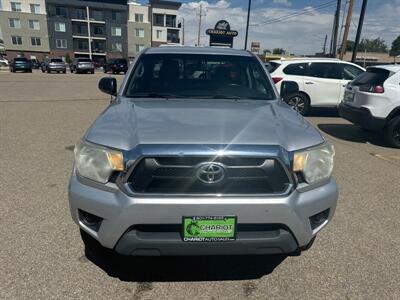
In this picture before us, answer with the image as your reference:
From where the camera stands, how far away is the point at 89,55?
63344 millimetres

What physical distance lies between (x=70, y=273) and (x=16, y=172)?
2722 mm

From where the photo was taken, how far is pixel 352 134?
8086 mm

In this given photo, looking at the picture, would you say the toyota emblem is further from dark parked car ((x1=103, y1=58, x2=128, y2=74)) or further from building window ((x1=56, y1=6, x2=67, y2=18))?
building window ((x1=56, y1=6, x2=67, y2=18))

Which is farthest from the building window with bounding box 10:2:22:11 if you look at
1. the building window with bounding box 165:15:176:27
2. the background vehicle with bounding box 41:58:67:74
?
the background vehicle with bounding box 41:58:67:74

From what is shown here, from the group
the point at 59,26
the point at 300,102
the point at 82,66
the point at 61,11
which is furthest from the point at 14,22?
the point at 300,102

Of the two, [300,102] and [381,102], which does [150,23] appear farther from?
[381,102]

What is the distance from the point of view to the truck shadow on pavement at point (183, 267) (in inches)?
102

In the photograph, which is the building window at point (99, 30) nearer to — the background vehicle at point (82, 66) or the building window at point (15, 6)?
the building window at point (15, 6)

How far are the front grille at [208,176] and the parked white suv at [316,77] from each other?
784 centimetres

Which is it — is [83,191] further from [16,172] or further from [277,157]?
[16,172]

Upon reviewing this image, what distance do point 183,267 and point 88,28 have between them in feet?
221

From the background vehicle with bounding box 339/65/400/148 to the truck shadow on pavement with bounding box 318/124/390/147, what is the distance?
0.57 m

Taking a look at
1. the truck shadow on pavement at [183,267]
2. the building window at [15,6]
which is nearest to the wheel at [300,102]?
the truck shadow on pavement at [183,267]

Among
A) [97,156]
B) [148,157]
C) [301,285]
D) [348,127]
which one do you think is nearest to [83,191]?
[97,156]
